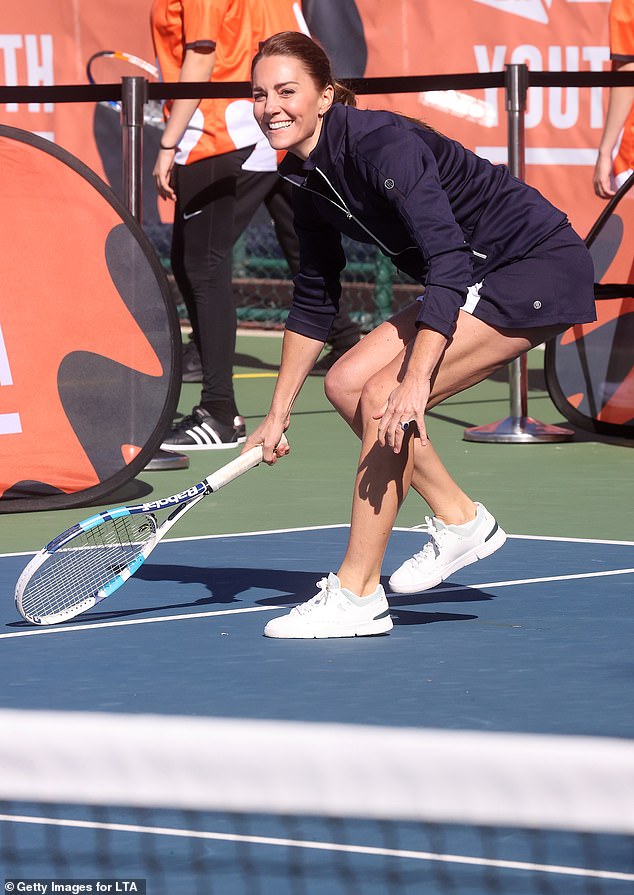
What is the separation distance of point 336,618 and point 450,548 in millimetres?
503

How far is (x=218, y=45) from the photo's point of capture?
861 cm

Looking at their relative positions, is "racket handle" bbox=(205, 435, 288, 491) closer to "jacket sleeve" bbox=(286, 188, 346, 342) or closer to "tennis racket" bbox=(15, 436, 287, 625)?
"tennis racket" bbox=(15, 436, 287, 625)

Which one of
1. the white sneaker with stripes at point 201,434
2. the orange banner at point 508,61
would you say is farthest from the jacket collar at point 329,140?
the orange banner at point 508,61

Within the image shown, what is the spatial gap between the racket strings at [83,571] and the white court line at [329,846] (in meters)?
1.62

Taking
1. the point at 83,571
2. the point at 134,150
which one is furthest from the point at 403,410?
the point at 134,150

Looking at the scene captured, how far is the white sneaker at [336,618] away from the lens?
4711 mm

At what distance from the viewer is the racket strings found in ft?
16.3

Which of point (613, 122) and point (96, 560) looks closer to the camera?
point (96, 560)

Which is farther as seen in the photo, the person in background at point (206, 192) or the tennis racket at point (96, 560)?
the person in background at point (206, 192)

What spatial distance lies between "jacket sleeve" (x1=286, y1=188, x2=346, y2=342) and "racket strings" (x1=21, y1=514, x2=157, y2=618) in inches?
26.3

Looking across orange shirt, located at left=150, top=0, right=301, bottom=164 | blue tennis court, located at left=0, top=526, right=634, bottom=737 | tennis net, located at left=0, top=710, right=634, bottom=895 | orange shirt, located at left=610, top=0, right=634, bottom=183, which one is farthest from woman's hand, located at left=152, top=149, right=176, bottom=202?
tennis net, located at left=0, top=710, right=634, bottom=895

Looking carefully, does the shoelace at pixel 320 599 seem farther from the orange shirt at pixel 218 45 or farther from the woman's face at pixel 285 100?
the orange shirt at pixel 218 45

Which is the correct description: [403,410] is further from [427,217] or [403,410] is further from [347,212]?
[347,212]

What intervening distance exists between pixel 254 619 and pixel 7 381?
6.86 feet
